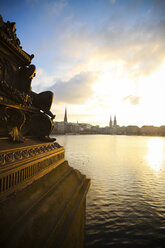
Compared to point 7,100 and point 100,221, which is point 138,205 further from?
point 7,100

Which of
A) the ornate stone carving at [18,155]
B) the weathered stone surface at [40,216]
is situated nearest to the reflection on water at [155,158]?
the weathered stone surface at [40,216]

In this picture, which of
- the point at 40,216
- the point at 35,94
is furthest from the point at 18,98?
the point at 40,216

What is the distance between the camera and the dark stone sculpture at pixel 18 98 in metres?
2.21

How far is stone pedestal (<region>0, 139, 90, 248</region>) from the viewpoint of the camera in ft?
4.21

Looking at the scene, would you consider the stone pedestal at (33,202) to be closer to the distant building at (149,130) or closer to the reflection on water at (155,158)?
the reflection on water at (155,158)

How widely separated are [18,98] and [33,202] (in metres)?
1.58

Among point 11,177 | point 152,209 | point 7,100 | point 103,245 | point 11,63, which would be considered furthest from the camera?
point 152,209

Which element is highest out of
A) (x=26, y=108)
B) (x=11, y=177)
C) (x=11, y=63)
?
(x=11, y=63)

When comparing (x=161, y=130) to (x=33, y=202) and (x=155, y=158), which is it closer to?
(x=155, y=158)

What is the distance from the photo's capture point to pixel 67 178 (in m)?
2.65

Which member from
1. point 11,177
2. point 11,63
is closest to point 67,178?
point 11,177

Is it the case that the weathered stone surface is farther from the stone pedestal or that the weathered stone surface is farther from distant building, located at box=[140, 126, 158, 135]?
distant building, located at box=[140, 126, 158, 135]

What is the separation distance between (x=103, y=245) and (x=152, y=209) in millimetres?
2506

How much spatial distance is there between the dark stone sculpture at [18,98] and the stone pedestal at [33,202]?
0.46m
